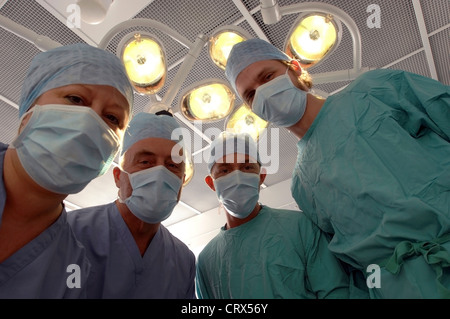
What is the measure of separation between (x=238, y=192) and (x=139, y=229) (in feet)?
1.74

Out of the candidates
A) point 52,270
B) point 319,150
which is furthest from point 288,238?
point 52,270

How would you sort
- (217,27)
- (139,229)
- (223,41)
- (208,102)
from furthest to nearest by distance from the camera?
(217,27) < (208,102) < (223,41) < (139,229)

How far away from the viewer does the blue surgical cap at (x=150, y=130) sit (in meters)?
1.46

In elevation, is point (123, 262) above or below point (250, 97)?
below

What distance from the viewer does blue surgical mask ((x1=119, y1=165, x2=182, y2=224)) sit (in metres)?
1.27

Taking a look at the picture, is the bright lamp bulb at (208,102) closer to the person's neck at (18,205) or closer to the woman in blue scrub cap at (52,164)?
the woman in blue scrub cap at (52,164)

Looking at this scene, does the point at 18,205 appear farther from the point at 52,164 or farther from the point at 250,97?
the point at 250,97

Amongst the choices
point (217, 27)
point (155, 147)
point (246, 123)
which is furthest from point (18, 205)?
point (217, 27)

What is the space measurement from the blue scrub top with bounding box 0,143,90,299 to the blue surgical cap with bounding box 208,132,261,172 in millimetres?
961

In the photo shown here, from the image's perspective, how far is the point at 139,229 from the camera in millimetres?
1340

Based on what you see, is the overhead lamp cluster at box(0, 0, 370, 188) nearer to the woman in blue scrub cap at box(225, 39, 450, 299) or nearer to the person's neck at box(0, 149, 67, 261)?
the woman in blue scrub cap at box(225, 39, 450, 299)

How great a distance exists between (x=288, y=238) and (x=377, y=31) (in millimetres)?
1765

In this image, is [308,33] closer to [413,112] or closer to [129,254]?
[413,112]

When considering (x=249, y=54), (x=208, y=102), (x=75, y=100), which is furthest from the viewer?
(x=208, y=102)
